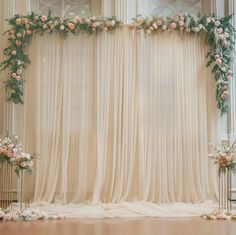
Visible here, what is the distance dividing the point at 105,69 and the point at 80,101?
64cm

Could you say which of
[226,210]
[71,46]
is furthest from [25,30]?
[226,210]

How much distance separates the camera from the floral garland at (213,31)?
6.04 m

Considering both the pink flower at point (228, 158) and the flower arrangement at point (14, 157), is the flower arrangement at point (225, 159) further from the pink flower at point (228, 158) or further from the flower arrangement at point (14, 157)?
the flower arrangement at point (14, 157)

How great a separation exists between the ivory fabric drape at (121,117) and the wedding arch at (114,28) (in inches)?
5.2

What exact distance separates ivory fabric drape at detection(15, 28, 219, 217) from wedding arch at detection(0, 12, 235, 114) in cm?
13

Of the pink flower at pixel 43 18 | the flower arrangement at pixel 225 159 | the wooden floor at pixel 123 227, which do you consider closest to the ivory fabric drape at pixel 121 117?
the pink flower at pixel 43 18

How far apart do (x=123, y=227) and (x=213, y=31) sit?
132 inches

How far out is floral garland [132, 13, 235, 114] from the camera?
6043 millimetres

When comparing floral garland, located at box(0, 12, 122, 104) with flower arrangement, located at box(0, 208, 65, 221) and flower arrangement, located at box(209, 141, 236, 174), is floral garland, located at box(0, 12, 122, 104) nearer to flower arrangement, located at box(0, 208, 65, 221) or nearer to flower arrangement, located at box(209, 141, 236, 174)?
flower arrangement, located at box(0, 208, 65, 221)

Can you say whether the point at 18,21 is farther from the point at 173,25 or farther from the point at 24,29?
the point at 173,25

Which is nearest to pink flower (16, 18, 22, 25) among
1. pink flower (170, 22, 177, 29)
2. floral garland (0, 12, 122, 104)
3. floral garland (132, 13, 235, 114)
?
floral garland (0, 12, 122, 104)

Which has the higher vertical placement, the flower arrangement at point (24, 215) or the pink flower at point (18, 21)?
the pink flower at point (18, 21)

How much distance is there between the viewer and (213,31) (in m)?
6.07

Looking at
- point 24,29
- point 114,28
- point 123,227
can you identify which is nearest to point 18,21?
point 24,29
